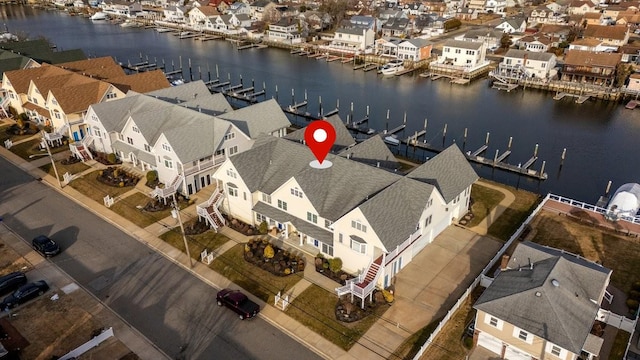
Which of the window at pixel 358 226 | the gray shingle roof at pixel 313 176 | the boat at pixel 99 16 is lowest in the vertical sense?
the window at pixel 358 226

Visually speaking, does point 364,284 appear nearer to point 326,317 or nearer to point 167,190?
point 326,317

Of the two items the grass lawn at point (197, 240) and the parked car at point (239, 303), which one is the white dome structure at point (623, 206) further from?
the grass lawn at point (197, 240)

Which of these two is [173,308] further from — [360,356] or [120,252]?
[360,356]

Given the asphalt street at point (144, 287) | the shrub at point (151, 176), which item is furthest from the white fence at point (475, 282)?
the shrub at point (151, 176)

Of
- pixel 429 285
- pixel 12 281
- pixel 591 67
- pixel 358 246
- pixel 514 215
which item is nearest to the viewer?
pixel 358 246

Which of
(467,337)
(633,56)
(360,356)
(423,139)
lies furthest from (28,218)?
(633,56)

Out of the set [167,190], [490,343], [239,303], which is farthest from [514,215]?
[167,190]
